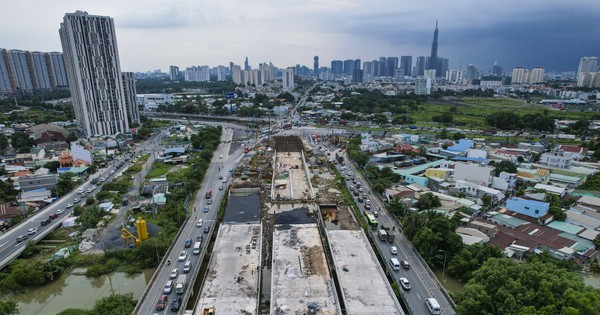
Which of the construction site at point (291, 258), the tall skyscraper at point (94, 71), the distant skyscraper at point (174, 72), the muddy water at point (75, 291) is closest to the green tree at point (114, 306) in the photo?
the muddy water at point (75, 291)

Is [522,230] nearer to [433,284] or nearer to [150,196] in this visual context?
[433,284]

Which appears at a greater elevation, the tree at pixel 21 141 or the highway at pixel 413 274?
the tree at pixel 21 141

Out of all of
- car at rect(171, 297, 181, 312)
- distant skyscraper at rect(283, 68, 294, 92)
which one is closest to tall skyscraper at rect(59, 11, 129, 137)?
car at rect(171, 297, 181, 312)

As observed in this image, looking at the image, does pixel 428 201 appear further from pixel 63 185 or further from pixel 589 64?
pixel 589 64

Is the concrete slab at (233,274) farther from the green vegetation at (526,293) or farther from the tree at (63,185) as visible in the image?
the tree at (63,185)

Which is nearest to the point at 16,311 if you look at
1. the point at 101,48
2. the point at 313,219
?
Answer: the point at 313,219

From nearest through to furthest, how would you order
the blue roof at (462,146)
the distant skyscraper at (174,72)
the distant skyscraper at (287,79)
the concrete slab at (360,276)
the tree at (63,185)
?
the concrete slab at (360,276)
the tree at (63,185)
the blue roof at (462,146)
the distant skyscraper at (287,79)
the distant skyscraper at (174,72)

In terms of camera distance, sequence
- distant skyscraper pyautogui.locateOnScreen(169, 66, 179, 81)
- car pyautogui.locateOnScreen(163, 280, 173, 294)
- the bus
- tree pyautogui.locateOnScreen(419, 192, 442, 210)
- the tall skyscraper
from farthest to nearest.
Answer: distant skyscraper pyautogui.locateOnScreen(169, 66, 179, 81)
the tall skyscraper
tree pyautogui.locateOnScreen(419, 192, 442, 210)
the bus
car pyautogui.locateOnScreen(163, 280, 173, 294)

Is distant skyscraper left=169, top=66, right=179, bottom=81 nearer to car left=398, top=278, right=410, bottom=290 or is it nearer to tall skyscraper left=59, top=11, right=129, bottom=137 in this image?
tall skyscraper left=59, top=11, right=129, bottom=137
